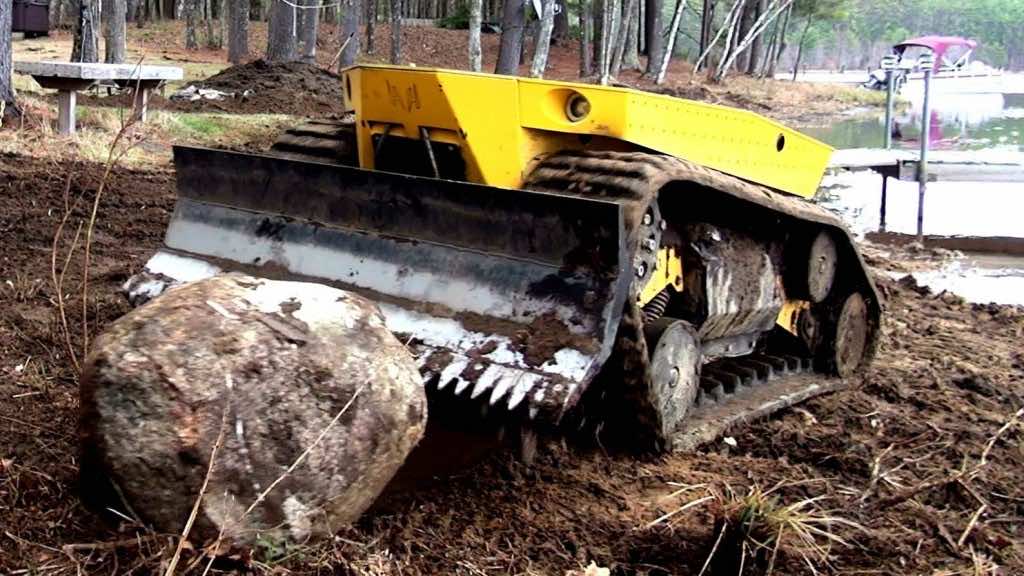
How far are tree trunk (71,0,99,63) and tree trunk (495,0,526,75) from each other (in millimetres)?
7179

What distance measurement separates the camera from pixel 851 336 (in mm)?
6805

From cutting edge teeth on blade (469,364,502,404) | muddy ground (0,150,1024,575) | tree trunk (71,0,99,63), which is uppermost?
tree trunk (71,0,99,63)

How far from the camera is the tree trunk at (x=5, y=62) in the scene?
12.0m

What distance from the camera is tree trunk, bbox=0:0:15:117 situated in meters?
12.0

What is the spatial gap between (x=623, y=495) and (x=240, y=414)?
1.59 meters

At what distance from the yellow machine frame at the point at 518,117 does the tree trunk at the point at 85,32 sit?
12032 millimetres

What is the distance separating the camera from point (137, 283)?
5.76m

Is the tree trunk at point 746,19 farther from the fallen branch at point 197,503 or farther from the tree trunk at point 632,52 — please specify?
the fallen branch at point 197,503

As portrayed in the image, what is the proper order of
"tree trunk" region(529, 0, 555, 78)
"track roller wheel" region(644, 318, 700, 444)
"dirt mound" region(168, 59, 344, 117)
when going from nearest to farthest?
"track roller wheel" region(644, 318, 700, 444)
"dirt mound" region(168, 59, 344, 117)
"tree trunk" region(529, 0, 555, 78)

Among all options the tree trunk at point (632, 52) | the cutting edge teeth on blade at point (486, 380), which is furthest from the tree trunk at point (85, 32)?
the tree trunk at point (632, 52)

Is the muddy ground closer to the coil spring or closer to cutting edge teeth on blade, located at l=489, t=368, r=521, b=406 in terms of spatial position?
cutting edge teeth on blade, located at l=489, t=368, r=521, b=406

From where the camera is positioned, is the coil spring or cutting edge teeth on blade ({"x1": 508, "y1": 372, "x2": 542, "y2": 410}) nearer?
cutting edge teeth on blade ({"x1": 508, "y1": 372, "x2": 542, "y2": 410})

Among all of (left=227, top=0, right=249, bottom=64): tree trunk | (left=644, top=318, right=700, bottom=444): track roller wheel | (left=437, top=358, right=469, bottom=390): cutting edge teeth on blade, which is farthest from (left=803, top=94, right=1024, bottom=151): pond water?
(left=437, top=358, right=469, bottom=390): cutting edge teeth on blade

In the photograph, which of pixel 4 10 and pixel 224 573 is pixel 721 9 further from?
pixel 224 573
